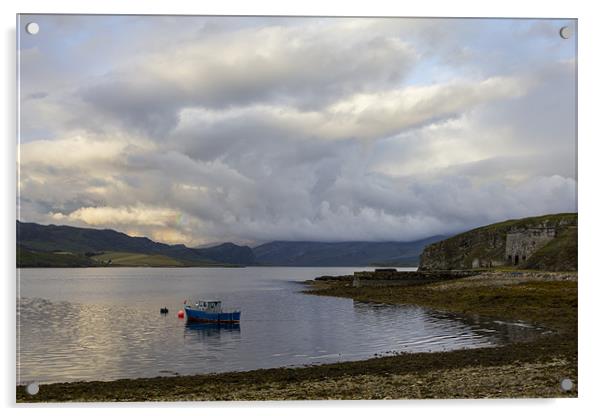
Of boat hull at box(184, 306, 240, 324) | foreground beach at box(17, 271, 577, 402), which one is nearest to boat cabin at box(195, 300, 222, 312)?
boat hull at box(184, 306, 240, 324)

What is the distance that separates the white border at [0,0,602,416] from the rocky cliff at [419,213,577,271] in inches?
966

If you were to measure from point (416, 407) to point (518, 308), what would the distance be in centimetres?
2457

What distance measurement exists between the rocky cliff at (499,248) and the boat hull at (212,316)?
840 inches

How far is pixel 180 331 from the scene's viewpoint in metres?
32.0

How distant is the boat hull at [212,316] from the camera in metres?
36.3

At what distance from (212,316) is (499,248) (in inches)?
2319

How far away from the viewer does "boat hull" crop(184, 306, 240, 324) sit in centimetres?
3628

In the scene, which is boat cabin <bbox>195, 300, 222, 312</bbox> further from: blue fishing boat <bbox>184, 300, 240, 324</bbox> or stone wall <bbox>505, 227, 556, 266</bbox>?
stone wall <bbox>505, 227, 556, 266</bbox>

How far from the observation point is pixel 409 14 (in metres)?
12.3

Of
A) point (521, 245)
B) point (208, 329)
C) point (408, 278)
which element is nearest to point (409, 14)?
point (208, 329)

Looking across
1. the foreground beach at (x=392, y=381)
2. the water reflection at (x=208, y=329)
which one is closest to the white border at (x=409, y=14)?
the foreground beach at (x=392, y=381)

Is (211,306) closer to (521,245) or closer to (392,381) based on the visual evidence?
(392,381)

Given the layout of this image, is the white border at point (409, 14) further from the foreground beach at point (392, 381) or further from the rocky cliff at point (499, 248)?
the rocky cliff at point (499, 248)

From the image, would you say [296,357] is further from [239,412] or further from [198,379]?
[239,412]
